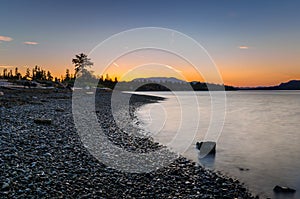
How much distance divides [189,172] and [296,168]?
6818mm

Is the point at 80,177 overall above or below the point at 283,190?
above

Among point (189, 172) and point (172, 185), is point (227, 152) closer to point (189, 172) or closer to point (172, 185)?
point (189, 172)

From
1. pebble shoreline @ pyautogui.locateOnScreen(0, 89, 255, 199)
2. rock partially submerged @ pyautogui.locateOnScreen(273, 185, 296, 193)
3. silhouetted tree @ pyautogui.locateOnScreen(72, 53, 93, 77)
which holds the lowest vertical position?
rock partially submerged @ pyautogui.locateOnScreen(273, 185, 296, 193)

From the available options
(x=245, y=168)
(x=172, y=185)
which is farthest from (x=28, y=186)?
(x=245, y=168)

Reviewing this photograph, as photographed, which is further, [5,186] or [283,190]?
[283,190]

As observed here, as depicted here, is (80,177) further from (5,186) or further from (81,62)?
(81,62)

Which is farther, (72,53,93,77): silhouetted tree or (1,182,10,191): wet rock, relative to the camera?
(72,53,93,77): silhouetted tree

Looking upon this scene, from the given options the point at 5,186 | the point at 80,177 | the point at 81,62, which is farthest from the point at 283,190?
the point at 81,62

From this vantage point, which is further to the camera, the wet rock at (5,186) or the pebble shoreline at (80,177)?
the pebble shoreline at (80,177)

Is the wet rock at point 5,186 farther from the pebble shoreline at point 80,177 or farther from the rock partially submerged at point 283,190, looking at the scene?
the rock partially submerged at point 283,190

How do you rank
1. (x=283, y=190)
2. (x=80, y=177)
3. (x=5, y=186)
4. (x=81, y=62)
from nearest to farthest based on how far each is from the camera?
(x=5, y=186), (x=80, y=177), (x=283, y=190), (x=81, y=62)

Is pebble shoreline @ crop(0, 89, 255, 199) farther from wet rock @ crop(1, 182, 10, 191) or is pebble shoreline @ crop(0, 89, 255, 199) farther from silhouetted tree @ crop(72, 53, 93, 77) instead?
silhouetted tree @ crop(72, 53, 93, 77)

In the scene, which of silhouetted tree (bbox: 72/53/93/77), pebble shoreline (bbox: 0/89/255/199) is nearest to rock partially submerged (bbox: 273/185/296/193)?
pebble shoreline (bbox: 0/89/255/199)

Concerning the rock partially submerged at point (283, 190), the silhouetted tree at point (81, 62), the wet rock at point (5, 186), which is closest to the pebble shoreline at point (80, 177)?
the wet rock at point (5, 186)
